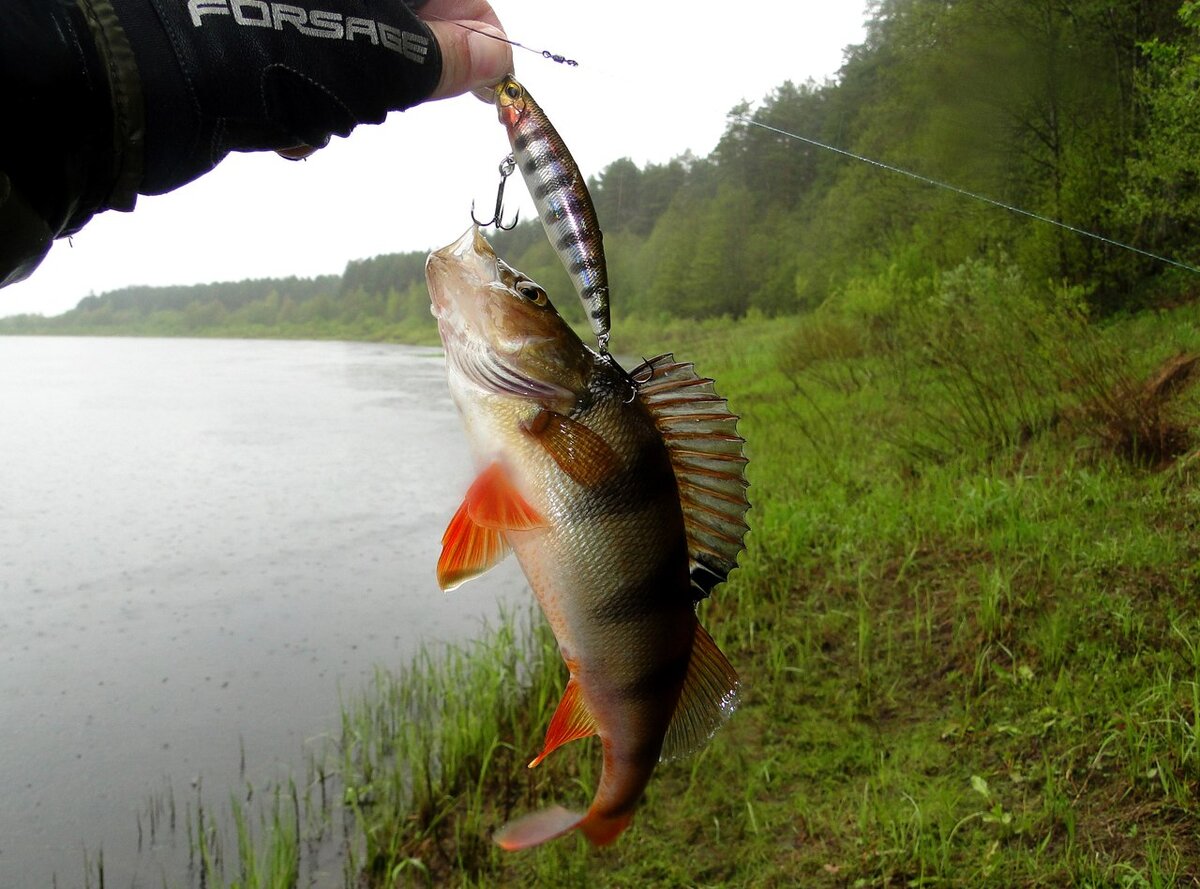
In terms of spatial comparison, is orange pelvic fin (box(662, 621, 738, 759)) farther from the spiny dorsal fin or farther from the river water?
the river water

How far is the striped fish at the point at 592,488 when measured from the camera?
1359 millimetres

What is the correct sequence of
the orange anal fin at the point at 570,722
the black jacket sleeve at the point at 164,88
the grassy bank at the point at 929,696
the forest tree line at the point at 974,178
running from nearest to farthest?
1. the black jacket sleeve at the point at 164,88
2. the orange anal fin at the point at 570,722
3. the grassy bank at the point at 929,696
4. the forest tree line at the point at 974,178

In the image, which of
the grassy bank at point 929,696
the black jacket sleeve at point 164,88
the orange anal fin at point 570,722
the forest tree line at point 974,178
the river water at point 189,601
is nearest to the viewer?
the black jacket sleeve at point 164,88

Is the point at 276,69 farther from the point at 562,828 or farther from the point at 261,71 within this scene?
the point at 562,828

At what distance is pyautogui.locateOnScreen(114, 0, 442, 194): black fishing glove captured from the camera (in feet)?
4.45

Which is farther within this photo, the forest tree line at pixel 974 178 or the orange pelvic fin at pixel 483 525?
the forest tree line at pixel 974 178

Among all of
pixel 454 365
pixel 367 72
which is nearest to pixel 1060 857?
pixel 454 365

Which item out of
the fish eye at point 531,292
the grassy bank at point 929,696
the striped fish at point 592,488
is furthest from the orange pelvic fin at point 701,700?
the grassy bank at point 929,696

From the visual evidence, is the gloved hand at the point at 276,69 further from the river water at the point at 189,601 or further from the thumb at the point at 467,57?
the river water at the point at 189,601

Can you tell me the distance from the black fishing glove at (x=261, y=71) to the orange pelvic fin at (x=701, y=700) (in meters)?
1.11

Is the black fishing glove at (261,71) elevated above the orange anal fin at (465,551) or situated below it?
above

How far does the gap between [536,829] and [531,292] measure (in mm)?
963

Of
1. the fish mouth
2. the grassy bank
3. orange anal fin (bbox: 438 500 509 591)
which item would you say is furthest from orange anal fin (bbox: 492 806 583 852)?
the grassy bank

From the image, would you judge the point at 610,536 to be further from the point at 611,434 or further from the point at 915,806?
the point at 915,806
